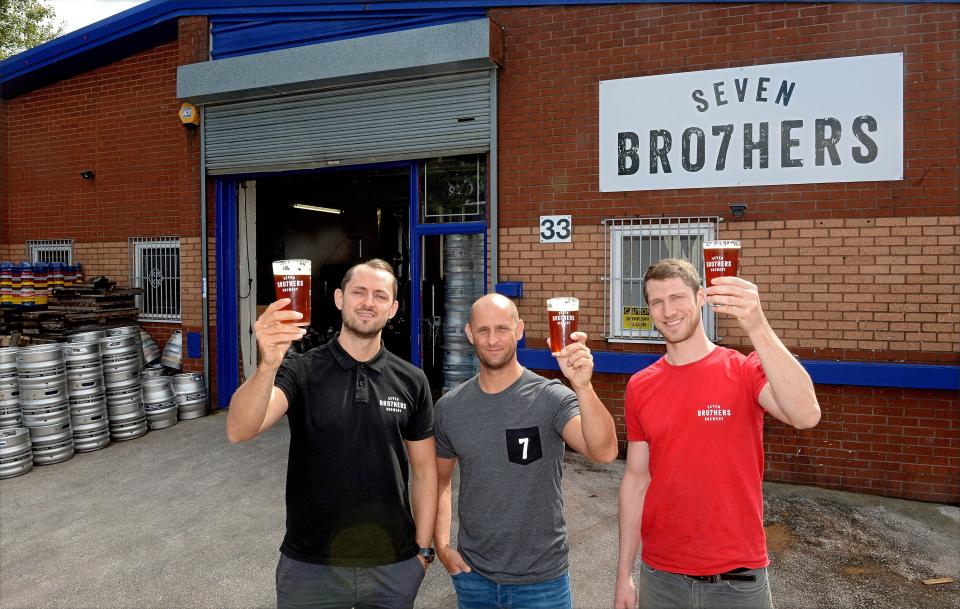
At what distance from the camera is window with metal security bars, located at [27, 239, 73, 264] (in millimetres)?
10273

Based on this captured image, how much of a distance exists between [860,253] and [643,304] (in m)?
2.08

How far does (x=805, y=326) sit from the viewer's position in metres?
6.04

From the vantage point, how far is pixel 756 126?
616 centimetres

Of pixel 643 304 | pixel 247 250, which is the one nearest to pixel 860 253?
pixel 643 304

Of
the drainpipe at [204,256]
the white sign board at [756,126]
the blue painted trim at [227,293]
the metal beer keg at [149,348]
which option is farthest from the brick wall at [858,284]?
the metal beer keg at [149,348]

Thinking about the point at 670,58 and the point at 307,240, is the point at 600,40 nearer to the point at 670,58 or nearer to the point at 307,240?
the point at 670,58

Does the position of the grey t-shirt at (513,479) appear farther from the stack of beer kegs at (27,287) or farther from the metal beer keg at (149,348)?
the stack of beer kegs at (27,287)

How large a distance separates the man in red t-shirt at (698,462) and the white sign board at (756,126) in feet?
14.1

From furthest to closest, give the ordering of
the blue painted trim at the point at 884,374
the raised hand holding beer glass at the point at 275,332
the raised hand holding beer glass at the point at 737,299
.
Result: the blue painted trim at the point at 884,374 < the raised hand holding beer glass at the point at 275,332 < the raised hand holding beer glass at the point at 737,299

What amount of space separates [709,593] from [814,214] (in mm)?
4822

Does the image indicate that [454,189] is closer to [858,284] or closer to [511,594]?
[858,284]

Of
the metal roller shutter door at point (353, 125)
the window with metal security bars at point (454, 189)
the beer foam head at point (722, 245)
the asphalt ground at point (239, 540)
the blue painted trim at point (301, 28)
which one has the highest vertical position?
the blue painted trim at point (301, 28)

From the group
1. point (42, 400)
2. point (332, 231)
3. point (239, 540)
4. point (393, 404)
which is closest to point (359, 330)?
point (393, 404)

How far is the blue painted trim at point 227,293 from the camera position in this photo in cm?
905
